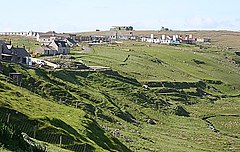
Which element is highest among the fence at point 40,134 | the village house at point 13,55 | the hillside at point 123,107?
the village house at point 13,55

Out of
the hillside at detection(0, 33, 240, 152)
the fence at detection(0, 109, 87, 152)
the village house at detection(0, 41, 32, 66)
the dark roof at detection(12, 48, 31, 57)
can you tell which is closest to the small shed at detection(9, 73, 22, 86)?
the hillside at detection(0, 33, 240, 152)

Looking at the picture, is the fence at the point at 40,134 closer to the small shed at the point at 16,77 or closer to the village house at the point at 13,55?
the small shed at the point at 16,77

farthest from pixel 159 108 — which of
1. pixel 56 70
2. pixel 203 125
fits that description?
pixel 56 70

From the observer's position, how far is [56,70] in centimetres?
9800

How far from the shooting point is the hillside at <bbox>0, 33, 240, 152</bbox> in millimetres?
45575

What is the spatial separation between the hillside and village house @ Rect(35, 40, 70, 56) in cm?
836

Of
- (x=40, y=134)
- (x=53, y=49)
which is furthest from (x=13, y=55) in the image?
(x=40, y=134)

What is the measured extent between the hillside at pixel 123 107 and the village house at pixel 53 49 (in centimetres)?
836

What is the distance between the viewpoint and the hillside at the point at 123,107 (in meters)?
45.6

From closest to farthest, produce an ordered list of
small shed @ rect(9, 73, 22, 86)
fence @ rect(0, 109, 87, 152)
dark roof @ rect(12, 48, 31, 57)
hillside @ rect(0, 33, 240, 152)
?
fence @ rect(0, 109, 87, 152)
hillside @ rect(0, 33, 240, 152)
small shed @ rect(9, 73, 22, 86)
dark roof @ rect(12, 48, 31, 57)

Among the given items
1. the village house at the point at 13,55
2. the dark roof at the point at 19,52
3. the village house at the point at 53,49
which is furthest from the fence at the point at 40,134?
the village house at the point at 53,49

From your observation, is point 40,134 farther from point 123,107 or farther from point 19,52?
point 19,52

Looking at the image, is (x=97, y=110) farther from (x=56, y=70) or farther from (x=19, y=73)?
(x=56, y=70)

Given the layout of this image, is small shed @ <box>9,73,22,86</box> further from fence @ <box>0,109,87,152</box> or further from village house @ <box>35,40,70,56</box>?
village house @ <box>35,40,70,56</box>
